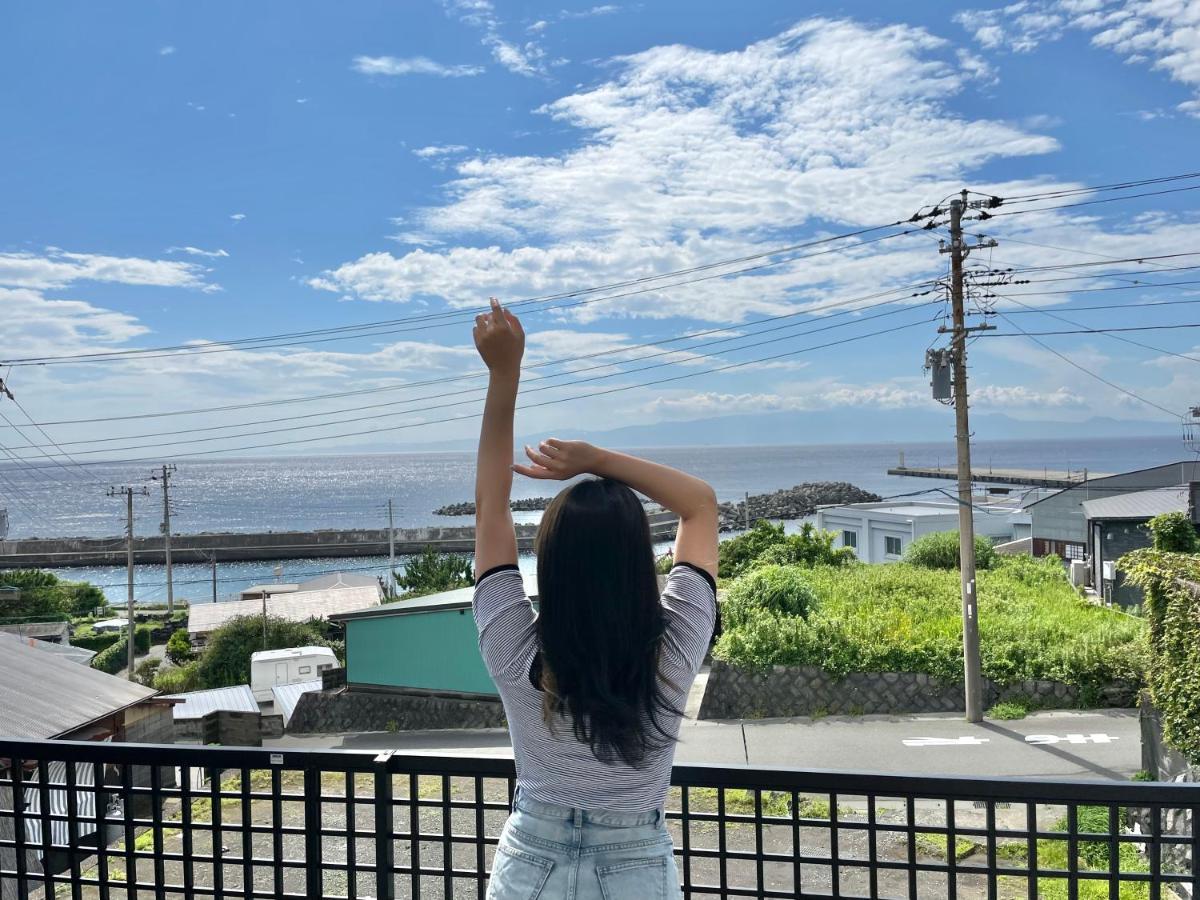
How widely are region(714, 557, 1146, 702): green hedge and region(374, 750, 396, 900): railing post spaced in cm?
1270

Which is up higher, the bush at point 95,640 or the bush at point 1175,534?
the bush at point 1175,534

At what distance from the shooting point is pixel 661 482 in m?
1.40

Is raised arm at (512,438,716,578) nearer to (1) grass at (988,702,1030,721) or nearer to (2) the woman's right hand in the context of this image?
(2) the woman's right hand

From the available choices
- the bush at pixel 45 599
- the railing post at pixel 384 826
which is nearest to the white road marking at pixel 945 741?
the railing post at pixel 384 826

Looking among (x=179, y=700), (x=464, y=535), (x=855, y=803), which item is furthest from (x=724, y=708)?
(x=464, y=535)

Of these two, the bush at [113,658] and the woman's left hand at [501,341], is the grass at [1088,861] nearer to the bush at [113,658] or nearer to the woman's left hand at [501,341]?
the woman's left hand at [501,341]

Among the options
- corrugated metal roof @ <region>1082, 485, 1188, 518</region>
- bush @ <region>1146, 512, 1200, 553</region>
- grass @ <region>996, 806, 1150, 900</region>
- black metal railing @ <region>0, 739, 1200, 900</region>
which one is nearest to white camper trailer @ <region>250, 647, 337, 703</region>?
bush @ <region>1146, 512, 1200, 553</region>

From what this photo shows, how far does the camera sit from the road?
1126 cm

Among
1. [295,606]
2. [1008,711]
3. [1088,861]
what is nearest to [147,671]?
[295,606]

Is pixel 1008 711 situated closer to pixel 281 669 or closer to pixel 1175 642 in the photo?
pixel 1175 642

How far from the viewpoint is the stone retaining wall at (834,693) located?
14.1 metres

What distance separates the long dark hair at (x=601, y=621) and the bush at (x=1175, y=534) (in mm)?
13774

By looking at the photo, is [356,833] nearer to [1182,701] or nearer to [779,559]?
[1182,701]

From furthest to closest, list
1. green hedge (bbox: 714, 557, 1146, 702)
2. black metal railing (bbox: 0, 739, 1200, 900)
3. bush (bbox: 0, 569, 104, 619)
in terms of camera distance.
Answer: bush (bbox: 0, 569, 104, 619) < green hedge (bbox: 714, 557, 1146, 702) < black metal railing (bbox: 0, 739, 1200, 900)
